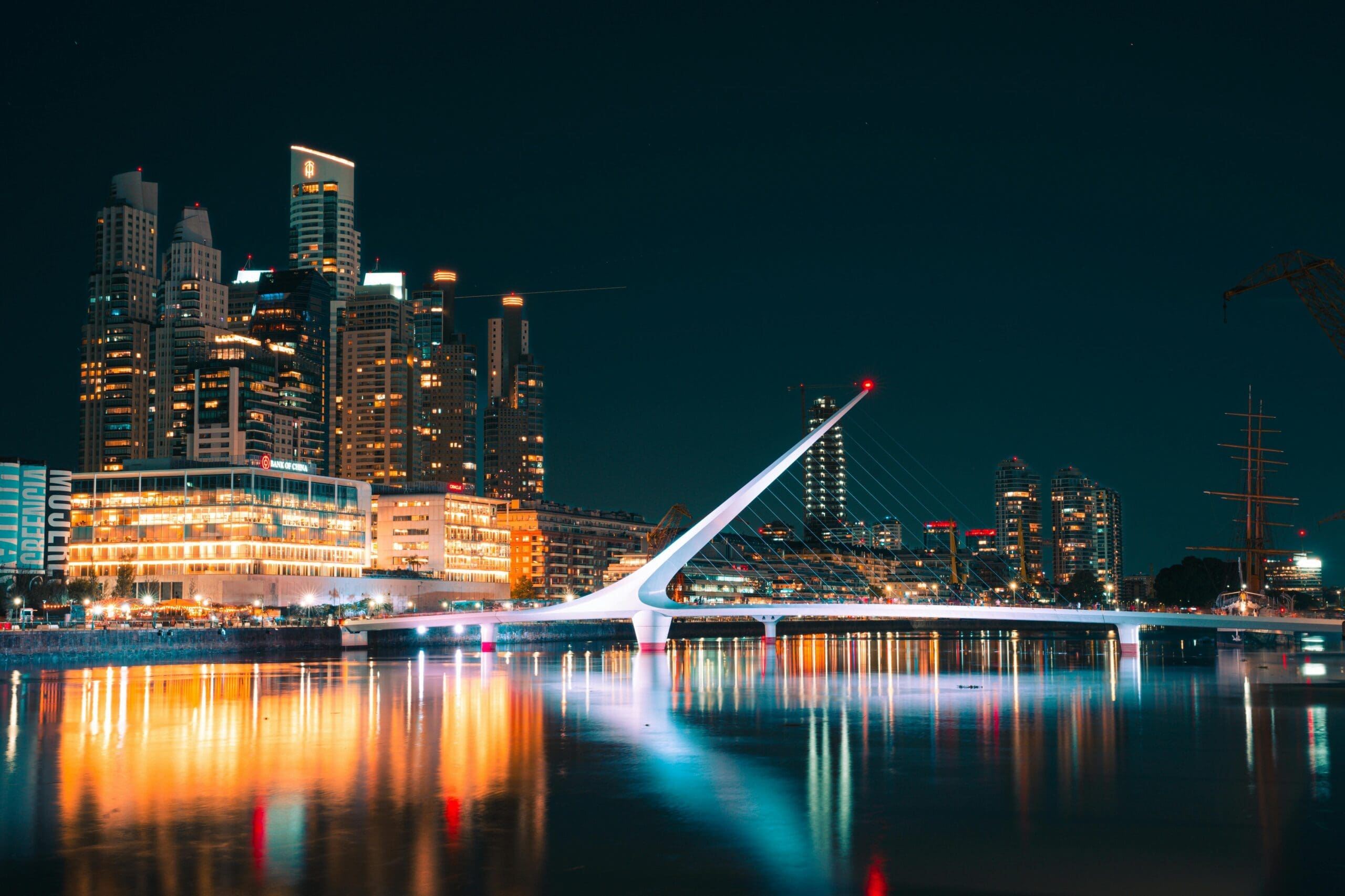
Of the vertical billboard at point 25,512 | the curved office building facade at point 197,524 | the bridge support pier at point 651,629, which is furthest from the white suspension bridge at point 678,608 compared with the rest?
the curved office building facade at point 197,524

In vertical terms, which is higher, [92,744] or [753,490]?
[753,490]

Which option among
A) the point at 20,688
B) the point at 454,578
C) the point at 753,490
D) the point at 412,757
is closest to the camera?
the point at 412,757

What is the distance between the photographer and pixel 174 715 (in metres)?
33.2

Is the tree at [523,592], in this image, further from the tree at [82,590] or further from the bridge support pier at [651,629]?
the bridge support pier at [651,629]

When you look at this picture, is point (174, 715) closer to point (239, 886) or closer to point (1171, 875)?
point (239, 886)

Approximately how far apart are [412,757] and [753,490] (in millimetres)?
44330

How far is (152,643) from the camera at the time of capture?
68.7 metres

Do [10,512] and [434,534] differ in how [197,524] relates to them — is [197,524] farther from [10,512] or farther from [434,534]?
[434,534]

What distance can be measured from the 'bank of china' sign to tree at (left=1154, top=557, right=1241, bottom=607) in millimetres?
82401

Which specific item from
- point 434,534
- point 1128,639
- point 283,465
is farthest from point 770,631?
point 434,534

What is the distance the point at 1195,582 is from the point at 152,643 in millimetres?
90757

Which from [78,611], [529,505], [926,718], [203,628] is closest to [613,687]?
[926,718]

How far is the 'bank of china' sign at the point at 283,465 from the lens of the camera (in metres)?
123

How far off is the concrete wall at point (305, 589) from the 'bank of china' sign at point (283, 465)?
10.6 m
